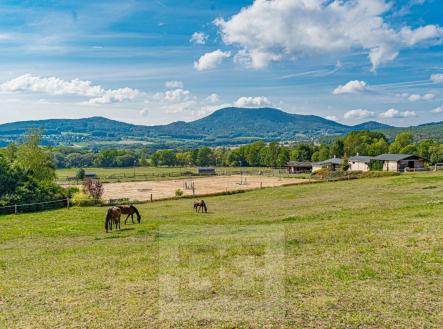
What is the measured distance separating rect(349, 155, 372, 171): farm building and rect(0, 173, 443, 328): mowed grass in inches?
2853

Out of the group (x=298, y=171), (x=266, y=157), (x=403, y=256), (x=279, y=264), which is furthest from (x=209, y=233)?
(x=266, y=157)

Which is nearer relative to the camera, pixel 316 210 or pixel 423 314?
pixel 423 314

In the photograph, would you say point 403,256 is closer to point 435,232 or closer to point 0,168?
point 435,232

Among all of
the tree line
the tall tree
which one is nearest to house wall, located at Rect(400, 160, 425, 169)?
the tree line

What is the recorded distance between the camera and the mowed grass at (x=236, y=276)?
29.8 ft

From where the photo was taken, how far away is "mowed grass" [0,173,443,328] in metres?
9.07

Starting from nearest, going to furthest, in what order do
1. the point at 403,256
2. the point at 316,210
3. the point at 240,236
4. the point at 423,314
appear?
1. the point at 423,314
2. the point at 403,256
3. the point at 240,236
4. the point at 316,210

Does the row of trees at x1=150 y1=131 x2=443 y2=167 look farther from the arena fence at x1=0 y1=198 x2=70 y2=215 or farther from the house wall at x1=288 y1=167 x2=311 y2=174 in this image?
the arena fence at x1=0 y1=198 x2=70 y2=215

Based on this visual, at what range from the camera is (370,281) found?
10984mm

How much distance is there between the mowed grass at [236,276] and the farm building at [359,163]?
238 ft

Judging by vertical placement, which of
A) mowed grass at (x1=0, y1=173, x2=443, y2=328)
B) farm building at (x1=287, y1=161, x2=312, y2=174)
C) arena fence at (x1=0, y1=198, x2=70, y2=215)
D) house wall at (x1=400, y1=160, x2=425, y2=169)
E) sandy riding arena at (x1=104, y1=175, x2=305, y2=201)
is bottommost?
sandy riding arena at (x1=104, y1=175, x2=305, y2=201)

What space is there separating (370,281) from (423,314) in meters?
2.38

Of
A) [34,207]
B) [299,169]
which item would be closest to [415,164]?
[299,169]

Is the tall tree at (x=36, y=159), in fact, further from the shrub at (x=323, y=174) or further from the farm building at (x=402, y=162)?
the farm building at (x=402, y=162)
